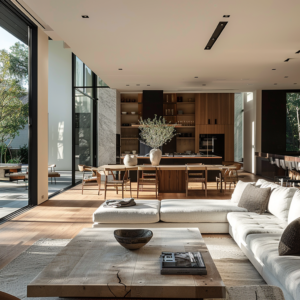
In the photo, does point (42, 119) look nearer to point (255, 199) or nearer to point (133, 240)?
point (255, 199)

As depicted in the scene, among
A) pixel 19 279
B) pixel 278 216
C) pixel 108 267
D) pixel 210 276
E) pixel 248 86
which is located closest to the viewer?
pixel 210 276

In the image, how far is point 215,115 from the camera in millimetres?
13234

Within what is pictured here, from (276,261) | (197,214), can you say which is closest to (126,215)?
(197,214)

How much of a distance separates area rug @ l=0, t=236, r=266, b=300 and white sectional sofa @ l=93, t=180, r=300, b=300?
0.10 m

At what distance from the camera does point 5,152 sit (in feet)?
17.4

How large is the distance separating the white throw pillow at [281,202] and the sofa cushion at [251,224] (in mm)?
69

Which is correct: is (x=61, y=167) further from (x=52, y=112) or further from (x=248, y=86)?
(x=248, y=86)

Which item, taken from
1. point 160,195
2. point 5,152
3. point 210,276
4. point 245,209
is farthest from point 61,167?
point 210,276

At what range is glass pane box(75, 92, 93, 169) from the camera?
377 inches

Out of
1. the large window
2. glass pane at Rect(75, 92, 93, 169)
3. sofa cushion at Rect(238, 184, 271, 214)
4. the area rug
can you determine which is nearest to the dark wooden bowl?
the area rug

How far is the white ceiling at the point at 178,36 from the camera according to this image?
4.25 m

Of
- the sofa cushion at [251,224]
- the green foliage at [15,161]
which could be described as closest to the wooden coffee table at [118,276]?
the sofa cushion at [251,224]

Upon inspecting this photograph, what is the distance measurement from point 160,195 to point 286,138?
21.1 ft

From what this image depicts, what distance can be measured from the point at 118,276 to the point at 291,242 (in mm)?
1396
